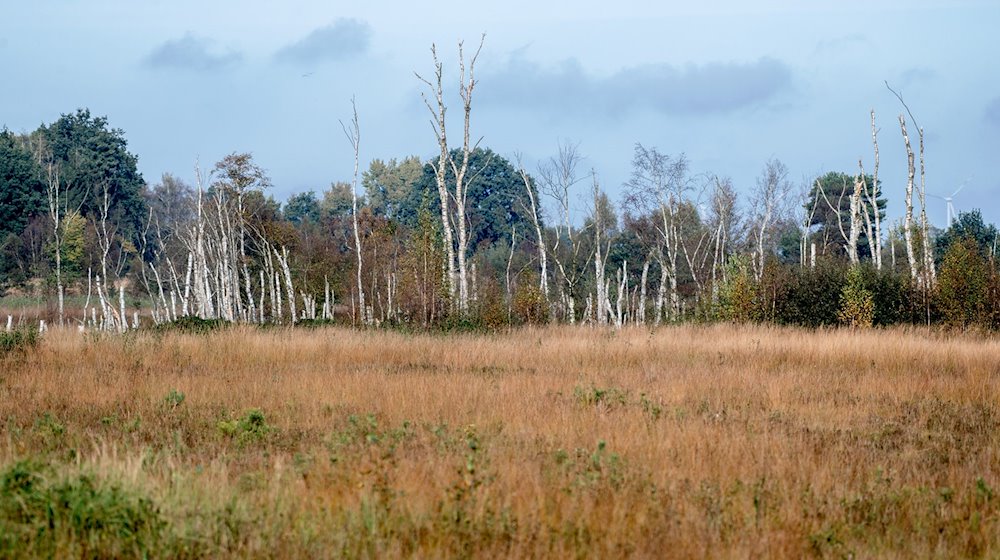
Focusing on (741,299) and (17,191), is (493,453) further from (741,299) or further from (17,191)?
(17,191)

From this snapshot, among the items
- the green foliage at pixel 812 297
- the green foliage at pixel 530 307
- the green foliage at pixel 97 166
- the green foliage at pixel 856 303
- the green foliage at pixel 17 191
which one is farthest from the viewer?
the green foliage at pixel 97 166

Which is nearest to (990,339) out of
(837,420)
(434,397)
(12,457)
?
(837,420)

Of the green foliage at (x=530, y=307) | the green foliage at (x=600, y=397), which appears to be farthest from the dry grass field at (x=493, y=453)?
the green foliage at (x=530, y=307)

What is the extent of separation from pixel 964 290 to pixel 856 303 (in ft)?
9.77

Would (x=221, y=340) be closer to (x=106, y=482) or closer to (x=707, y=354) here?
(x=707, y=354)

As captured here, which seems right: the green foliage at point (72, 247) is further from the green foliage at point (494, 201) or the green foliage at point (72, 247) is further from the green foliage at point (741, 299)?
the green foliage at point (741, 299)

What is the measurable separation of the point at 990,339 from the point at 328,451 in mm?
19183

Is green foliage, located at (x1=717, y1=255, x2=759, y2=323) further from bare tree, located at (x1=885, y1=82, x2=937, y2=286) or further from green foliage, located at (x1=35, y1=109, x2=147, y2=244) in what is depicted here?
green foliage, located at (x1=35, y1=109, x2=147, y2=244)

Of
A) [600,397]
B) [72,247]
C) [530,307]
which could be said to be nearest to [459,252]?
[530,307]

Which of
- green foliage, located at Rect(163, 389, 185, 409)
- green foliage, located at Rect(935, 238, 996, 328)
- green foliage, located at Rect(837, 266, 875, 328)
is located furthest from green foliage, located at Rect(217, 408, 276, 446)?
green foliage, located at Rect(935, 238, 996, 328)

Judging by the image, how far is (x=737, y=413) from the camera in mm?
12359

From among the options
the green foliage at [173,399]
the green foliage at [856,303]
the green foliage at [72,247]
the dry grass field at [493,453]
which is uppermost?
the green foliage at [72,247]

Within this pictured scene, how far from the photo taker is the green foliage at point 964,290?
2711cm

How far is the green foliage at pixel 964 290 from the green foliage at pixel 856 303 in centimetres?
206
